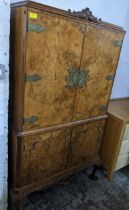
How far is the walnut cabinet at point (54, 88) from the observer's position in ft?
4.02

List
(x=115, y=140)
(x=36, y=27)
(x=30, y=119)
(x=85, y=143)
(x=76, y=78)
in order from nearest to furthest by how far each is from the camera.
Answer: (x=36, y=27) → (x=30, y=119) → (x=76, y=78) → (x=85, y=143) → (x=115, y=140)

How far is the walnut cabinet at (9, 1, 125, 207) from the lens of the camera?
48.2 inches

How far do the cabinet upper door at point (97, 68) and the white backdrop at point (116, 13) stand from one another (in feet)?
1.71

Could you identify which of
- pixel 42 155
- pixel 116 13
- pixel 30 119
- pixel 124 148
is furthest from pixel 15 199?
pixel 116 13

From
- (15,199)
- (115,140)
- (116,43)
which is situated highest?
(116,43)

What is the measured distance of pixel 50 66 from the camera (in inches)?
52.5

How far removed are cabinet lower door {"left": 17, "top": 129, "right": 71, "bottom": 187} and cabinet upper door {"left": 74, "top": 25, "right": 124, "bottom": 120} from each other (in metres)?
0.26

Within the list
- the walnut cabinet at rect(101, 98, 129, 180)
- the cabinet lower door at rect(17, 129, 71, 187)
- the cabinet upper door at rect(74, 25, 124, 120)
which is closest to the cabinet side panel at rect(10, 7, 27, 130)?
the cabinet lower door at rect(17, 129, 71, 187)

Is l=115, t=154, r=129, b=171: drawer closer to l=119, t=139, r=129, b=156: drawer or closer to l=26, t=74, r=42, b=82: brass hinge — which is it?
l=119, t=139, r=129, b=156: drawer

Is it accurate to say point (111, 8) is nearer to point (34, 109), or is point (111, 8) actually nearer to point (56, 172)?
point (34, 109)

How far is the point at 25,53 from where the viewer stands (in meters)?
1.20

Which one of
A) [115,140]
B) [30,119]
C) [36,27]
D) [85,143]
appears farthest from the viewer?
[115,140]

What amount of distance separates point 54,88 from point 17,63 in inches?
12.5

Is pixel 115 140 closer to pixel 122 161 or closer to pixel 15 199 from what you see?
pixel 122 161
